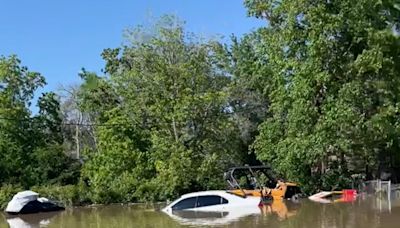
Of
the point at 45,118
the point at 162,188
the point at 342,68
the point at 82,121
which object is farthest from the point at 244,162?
the point at 82,121

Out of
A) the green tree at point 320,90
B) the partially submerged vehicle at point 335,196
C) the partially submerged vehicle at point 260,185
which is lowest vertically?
the partially submerged vehicle at point 335,196

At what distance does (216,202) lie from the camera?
2931 centimetres

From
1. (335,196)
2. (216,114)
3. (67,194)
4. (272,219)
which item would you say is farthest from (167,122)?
(272,219)

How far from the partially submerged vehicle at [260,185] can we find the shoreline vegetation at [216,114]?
124 centimetres

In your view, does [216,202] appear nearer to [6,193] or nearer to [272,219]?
[272,219]

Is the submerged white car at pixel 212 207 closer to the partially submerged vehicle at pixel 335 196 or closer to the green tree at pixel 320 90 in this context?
the partially submerged vehicle at pixel 335 196

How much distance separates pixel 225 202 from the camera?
95.6 ft

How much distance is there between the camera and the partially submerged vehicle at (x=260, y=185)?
A: 33728mm

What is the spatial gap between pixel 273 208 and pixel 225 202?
2.41 meters

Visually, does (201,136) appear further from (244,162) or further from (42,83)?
(42,83)

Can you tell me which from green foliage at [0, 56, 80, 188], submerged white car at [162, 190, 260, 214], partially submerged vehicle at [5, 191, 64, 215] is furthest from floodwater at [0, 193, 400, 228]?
green foliage at [0, 56, 80, 188]

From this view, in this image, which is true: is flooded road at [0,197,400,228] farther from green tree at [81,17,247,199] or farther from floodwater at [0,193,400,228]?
green tree at [81,17,247,199]

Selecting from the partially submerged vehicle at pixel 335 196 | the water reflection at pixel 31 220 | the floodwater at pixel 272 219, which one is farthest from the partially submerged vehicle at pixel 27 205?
the partially submerged vehicle at pixel 335 196

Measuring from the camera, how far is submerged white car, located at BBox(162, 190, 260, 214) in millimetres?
28891
